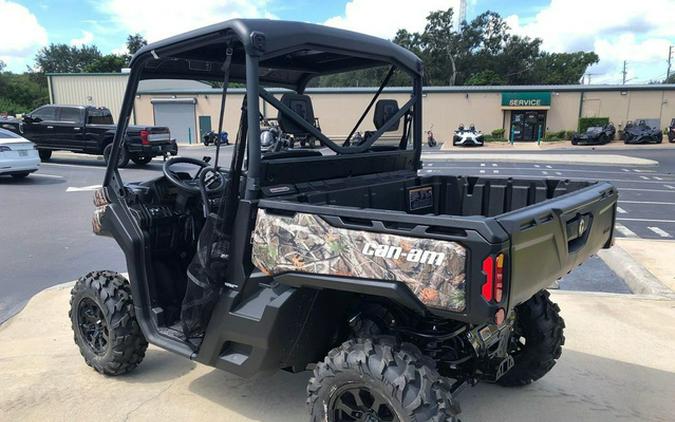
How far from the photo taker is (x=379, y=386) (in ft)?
7.77

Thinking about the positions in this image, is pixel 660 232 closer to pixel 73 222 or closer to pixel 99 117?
pixel 73 222

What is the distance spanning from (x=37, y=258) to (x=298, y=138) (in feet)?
17.5

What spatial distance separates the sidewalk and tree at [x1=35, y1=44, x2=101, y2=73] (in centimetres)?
9780

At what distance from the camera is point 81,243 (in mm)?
7625

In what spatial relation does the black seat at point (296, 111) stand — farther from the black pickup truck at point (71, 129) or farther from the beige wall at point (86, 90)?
the beige wall at point (86, 90)

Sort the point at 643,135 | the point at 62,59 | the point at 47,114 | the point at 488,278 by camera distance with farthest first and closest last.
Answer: the point at 62,59, the point at 643,135, the point at 47,114, the point at 488,278

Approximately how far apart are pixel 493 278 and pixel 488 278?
0.07 feet

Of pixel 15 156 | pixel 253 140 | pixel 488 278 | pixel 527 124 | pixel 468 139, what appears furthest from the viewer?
pixel 527 124

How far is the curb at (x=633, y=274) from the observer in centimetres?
535

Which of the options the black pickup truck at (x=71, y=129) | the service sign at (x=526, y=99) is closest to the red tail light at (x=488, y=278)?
the black pickup truck at (x=71, y=129)

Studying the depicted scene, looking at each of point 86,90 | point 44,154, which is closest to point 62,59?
point 86,90

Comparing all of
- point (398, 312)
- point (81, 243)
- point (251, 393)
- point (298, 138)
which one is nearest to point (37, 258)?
point (81, 243)

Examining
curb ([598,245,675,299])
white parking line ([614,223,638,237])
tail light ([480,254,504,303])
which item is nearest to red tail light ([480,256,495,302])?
tail light ([480,254,504,303])

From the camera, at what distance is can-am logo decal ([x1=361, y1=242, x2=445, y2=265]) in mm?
2121
